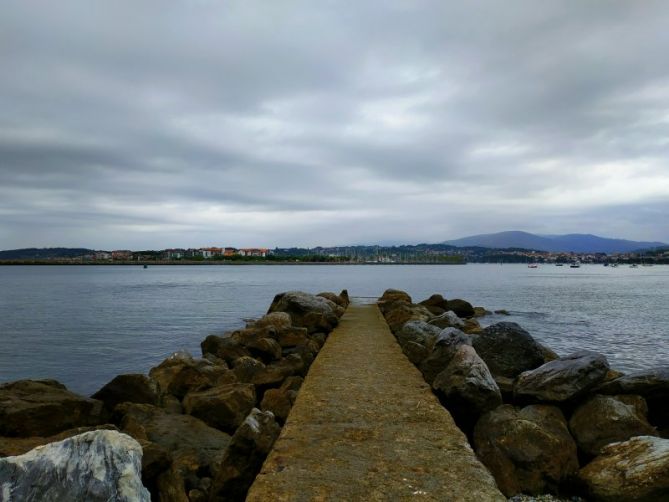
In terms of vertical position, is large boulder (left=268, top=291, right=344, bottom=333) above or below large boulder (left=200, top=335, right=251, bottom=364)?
above

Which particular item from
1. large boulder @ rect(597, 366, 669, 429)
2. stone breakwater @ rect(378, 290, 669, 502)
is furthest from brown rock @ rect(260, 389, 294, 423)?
large boulder @ rect(597, 366, 669, 429)

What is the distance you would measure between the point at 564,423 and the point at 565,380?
64 centimetres

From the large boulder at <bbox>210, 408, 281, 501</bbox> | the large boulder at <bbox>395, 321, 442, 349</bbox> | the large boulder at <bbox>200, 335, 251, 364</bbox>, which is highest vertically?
the large boulder at <bbox>395, 321, 442, 349</bbox>

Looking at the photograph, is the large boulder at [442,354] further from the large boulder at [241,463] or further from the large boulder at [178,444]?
the large boulder at [241,463]

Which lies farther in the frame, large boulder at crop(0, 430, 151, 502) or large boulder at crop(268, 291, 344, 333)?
large boulder at crop(268, 291, 344, 333)

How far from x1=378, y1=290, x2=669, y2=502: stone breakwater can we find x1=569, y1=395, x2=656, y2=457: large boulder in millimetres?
13

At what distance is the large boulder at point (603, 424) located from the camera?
698 cm

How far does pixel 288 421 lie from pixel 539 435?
334 cm

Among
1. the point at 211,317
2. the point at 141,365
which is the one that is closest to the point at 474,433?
the point at 141,365

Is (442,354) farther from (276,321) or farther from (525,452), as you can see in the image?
(276,321)

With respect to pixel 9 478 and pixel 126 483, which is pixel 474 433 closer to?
pixel 126 483

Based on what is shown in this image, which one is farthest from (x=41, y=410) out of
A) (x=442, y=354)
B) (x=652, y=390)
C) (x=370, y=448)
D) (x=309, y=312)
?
(x=309, y=312)

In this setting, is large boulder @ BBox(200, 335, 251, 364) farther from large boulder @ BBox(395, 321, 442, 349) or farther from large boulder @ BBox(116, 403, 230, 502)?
large boulder @ BBox(116, 403, 230, 502)

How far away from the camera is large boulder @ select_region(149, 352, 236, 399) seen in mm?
10109
